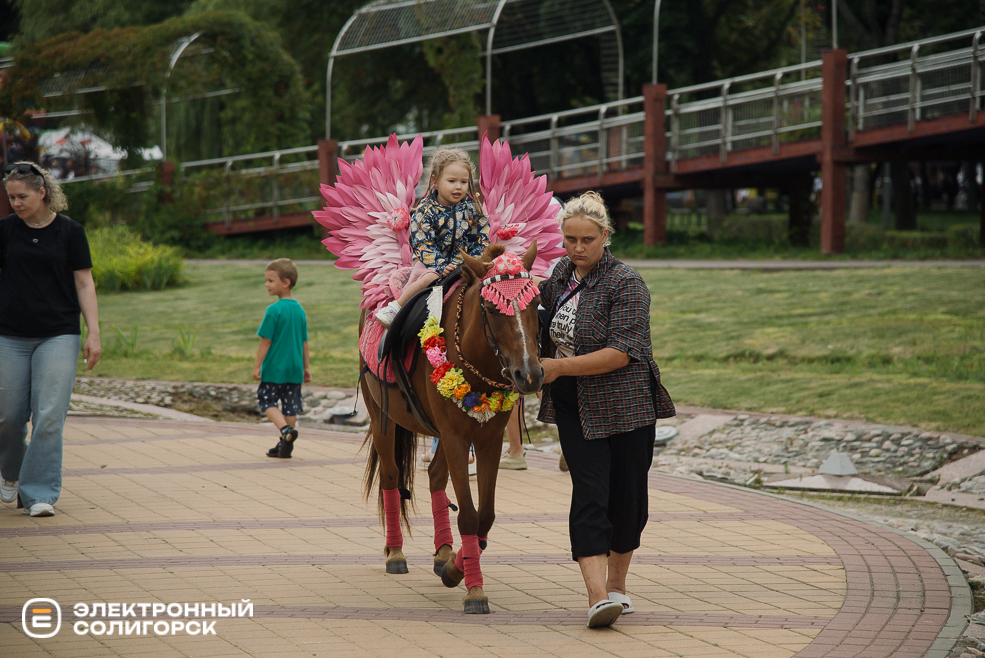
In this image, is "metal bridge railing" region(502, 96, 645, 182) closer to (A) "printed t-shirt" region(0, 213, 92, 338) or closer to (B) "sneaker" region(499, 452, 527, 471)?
(B) "sneaker" region(499, 452, 527, 471)

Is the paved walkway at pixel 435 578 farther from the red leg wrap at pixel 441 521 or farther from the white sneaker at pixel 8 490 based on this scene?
the white sneaker at pixel 8 490

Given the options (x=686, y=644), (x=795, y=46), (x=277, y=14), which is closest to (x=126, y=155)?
(x=277, y=14)

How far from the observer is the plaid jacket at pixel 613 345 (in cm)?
480

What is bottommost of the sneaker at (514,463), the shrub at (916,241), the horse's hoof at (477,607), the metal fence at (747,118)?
the sneaker at (514,463)

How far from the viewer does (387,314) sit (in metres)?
5.81

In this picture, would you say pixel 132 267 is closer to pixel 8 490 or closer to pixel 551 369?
pixel 8 490

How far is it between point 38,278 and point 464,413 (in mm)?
3368

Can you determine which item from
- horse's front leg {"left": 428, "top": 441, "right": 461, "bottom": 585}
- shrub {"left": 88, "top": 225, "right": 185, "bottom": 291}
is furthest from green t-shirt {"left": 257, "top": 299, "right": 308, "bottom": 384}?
shrub {"left": 88, "top": 225, "right": 185, "bottom": 291}

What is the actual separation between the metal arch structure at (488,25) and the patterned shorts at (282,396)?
16786 mm

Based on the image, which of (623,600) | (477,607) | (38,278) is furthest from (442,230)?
(38,278)

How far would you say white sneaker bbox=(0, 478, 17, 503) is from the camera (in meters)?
7.14

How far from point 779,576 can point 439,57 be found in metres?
23.8

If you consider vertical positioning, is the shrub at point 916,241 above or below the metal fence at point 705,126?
below

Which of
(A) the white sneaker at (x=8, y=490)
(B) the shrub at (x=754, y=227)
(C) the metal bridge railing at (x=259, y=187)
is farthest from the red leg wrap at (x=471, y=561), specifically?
(B) the shrub at (x=754, y=227)
